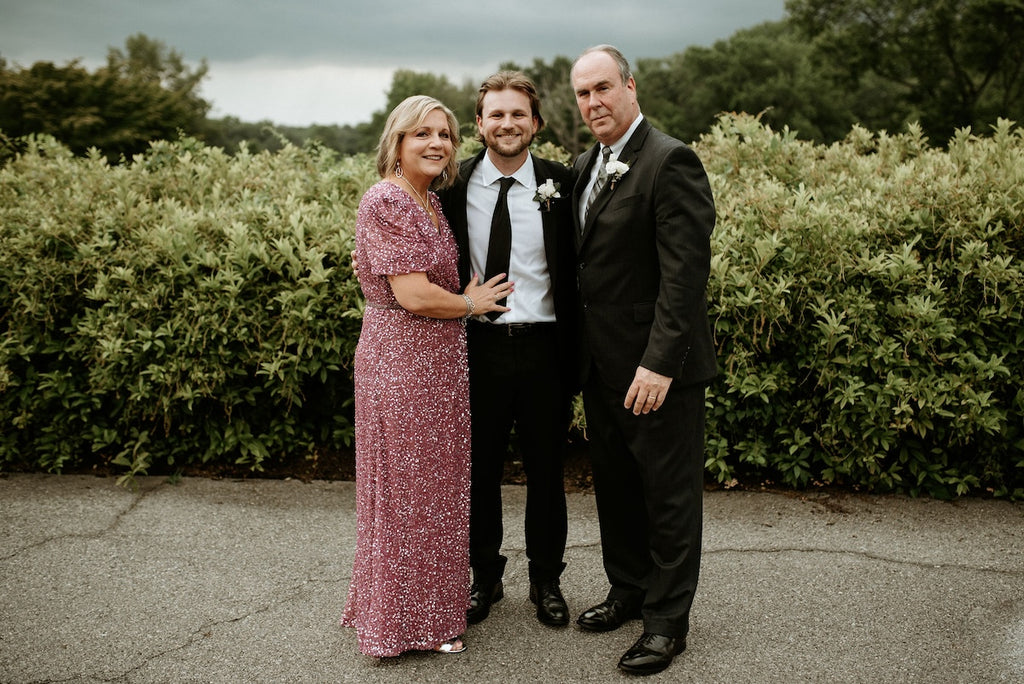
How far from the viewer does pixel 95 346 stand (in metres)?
5.32

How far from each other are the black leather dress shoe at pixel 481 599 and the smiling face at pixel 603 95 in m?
2.19

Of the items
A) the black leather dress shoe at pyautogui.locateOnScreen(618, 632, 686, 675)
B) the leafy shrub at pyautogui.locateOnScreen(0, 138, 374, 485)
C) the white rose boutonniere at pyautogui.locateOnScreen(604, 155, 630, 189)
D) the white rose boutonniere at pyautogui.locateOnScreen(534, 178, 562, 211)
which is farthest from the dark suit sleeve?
the leafy shrub at pyautogui.locateOnScreen(0, 138, 374, 485)

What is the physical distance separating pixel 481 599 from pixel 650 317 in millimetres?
1581

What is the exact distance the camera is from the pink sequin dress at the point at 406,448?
3.45 meters

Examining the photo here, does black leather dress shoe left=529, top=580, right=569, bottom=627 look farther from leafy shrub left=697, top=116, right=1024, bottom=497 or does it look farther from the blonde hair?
the blonde hair

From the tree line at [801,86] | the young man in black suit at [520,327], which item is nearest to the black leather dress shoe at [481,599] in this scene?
the young man in black suit at [520,327]

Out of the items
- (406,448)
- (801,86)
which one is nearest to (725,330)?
(406,448)

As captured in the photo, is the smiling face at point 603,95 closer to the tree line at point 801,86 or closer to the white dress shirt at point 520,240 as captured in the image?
the white dress shirt at point 520,240

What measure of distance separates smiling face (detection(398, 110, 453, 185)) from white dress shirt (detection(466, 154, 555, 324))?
313mm

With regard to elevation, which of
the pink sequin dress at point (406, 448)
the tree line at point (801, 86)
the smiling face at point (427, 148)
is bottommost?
the pink sequin dress at point (406, 448)

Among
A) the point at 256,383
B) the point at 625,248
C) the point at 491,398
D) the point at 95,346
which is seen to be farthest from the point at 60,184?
the point at 625,248

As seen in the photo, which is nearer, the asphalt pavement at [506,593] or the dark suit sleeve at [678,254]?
the dark suit sleeve at [678,254]

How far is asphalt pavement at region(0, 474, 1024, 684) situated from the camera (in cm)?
339

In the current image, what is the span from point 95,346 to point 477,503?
3.02 m
